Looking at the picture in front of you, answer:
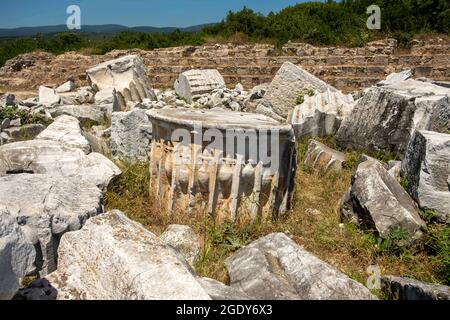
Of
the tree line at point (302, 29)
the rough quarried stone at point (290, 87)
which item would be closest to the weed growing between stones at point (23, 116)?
the rough quarried stone at point (290, 87)

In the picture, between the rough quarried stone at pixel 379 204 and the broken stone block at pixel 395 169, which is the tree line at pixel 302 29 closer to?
the broken stone block at pixel 395 169

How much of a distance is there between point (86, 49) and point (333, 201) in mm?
15557

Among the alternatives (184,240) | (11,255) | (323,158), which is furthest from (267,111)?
(11,255)

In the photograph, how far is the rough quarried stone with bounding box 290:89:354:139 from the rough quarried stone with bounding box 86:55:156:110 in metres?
3.55

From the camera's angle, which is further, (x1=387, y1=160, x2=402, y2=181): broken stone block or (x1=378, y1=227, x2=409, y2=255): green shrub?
(x1=387, y1=160, x2=402, y2=181): broken stone block

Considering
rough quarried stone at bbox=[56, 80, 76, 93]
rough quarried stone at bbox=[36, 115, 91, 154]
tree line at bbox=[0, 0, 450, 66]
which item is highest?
tree line at bbox=[0, 0, 450, 66]

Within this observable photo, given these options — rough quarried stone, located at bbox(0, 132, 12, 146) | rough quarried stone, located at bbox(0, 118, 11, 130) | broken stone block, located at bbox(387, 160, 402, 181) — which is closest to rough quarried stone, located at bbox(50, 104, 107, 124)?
rough quarried stone, located at bbox(0, 118, 11, 130)

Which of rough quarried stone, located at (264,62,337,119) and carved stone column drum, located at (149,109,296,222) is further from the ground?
rough quarried stone, located at (264,62,337,119)

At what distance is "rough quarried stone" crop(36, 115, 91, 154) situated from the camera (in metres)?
5.41

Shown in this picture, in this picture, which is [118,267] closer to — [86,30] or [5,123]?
[5,123]

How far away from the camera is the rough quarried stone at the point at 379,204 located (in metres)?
3.82

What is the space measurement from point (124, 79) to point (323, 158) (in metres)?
5.22

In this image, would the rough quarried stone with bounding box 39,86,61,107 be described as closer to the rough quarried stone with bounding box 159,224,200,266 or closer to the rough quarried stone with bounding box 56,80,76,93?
the rough quarried stone with bounding box 56,80,76,93
